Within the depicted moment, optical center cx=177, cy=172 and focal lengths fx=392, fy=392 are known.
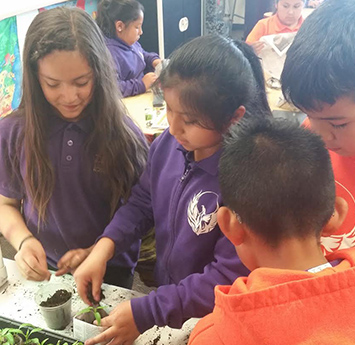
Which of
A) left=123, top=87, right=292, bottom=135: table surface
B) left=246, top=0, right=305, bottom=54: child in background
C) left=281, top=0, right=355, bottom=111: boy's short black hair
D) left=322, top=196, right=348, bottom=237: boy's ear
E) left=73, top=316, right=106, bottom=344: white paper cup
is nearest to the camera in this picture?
left=322, top=196, right=348, bottom=237: boy's ear

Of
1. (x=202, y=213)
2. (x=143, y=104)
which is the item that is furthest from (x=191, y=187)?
(x=143, y=104)

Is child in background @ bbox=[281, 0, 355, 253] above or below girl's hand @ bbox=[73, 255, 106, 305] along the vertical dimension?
above

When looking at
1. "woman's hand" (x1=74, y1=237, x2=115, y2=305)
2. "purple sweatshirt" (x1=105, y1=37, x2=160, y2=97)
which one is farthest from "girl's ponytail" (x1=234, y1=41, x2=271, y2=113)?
"purple sweatshirt" (x1=105, y1=37, x2=160, y2=97)

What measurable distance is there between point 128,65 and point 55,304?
193 centimetres

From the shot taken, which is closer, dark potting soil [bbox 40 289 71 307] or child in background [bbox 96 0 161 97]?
dark potting soil [bbox 40 289 71 307]

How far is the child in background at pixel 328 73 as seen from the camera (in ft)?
2.54

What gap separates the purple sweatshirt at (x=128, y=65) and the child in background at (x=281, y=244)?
6.10 feet

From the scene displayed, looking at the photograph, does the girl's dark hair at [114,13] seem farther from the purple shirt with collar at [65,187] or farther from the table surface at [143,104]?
the purple shirt with collar at [65,187]

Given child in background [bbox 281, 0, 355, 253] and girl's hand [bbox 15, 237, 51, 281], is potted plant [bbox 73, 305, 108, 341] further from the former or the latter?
child in background [bbox 281, 0, 355, 253]

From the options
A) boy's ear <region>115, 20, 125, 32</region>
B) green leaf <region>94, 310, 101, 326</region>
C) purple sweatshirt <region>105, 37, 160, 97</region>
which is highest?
boy's ear <region>115, 20, 125, 32</region>

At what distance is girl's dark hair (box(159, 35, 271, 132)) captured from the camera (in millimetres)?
812

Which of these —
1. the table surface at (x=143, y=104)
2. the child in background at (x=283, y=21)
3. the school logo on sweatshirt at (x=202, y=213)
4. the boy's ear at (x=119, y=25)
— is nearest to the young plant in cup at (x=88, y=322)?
the school logo on sweatshirt at (x=202, y=213)

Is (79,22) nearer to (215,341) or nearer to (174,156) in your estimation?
(174,156)

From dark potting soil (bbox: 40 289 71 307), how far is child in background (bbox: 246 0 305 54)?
2.29 meters
